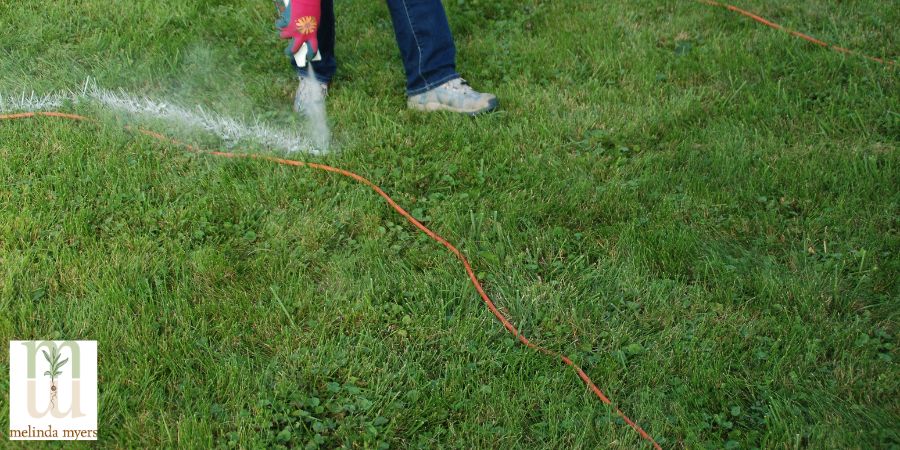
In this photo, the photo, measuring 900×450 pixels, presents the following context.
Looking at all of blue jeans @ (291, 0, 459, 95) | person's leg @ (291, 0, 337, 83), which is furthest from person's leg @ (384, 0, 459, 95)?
person's leg @ (291, 0, 337, 83)

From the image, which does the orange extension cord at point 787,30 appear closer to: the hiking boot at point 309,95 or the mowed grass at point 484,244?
the mowed grass at point 484,244

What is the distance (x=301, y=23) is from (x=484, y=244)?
1364 millimetres

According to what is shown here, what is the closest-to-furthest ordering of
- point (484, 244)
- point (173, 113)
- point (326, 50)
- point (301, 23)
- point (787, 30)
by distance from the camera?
point (484, 244), point (301, 23), point (173, 113), point (326, 50), point (787, 30)

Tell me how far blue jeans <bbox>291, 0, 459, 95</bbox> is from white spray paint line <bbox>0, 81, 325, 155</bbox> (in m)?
0.45

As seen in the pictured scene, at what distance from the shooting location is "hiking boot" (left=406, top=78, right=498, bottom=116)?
4133mm

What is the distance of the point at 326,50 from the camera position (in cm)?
426

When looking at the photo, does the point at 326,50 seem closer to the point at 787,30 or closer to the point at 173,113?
the point at 173,113

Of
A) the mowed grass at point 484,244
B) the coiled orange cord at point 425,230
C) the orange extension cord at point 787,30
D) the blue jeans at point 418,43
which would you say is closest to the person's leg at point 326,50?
the blue jeans at point 418,43

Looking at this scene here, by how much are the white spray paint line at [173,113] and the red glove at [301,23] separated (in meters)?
0.41

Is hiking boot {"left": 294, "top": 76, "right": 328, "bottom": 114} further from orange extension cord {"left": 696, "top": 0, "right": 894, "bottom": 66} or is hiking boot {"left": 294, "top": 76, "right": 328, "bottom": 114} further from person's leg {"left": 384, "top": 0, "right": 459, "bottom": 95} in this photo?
orange extension cord {"left": 696, "top": 0, "right": 894, "bottom": 66}

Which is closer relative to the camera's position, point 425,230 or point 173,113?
point 425,230

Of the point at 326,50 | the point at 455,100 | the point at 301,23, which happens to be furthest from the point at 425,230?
the point at 326,50

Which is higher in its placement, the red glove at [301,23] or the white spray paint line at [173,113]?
the red glove at [301,23]

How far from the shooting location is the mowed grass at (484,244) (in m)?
2.62
